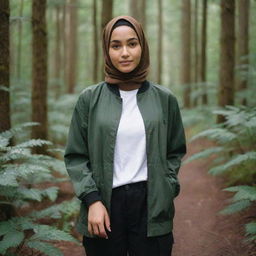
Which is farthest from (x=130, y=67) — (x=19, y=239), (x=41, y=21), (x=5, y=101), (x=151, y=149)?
(x=41, y=21)

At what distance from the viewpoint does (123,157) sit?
255 cm

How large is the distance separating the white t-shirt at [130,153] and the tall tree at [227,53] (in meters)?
6.69

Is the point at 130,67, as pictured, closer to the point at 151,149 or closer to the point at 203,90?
the point at 151,149

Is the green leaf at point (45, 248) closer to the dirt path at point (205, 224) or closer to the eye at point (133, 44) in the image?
the dirt path at point (205, 224)

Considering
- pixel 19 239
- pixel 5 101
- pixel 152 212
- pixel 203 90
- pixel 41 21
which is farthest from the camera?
pixel 203 90

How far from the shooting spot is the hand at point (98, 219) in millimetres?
2418

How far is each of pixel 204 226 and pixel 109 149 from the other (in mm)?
3892

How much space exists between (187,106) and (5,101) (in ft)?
52.0

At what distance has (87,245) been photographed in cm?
267

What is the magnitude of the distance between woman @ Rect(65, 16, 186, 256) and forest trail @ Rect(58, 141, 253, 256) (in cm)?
254

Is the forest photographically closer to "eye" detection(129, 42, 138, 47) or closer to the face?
the face

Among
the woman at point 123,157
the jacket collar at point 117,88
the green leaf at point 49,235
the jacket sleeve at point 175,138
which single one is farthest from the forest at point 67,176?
the jacket sleeve at point 175,138

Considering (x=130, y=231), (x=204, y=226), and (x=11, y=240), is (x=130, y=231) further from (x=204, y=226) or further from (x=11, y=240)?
(x=204, y=226)

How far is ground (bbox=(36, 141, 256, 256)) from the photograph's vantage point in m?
4.91
